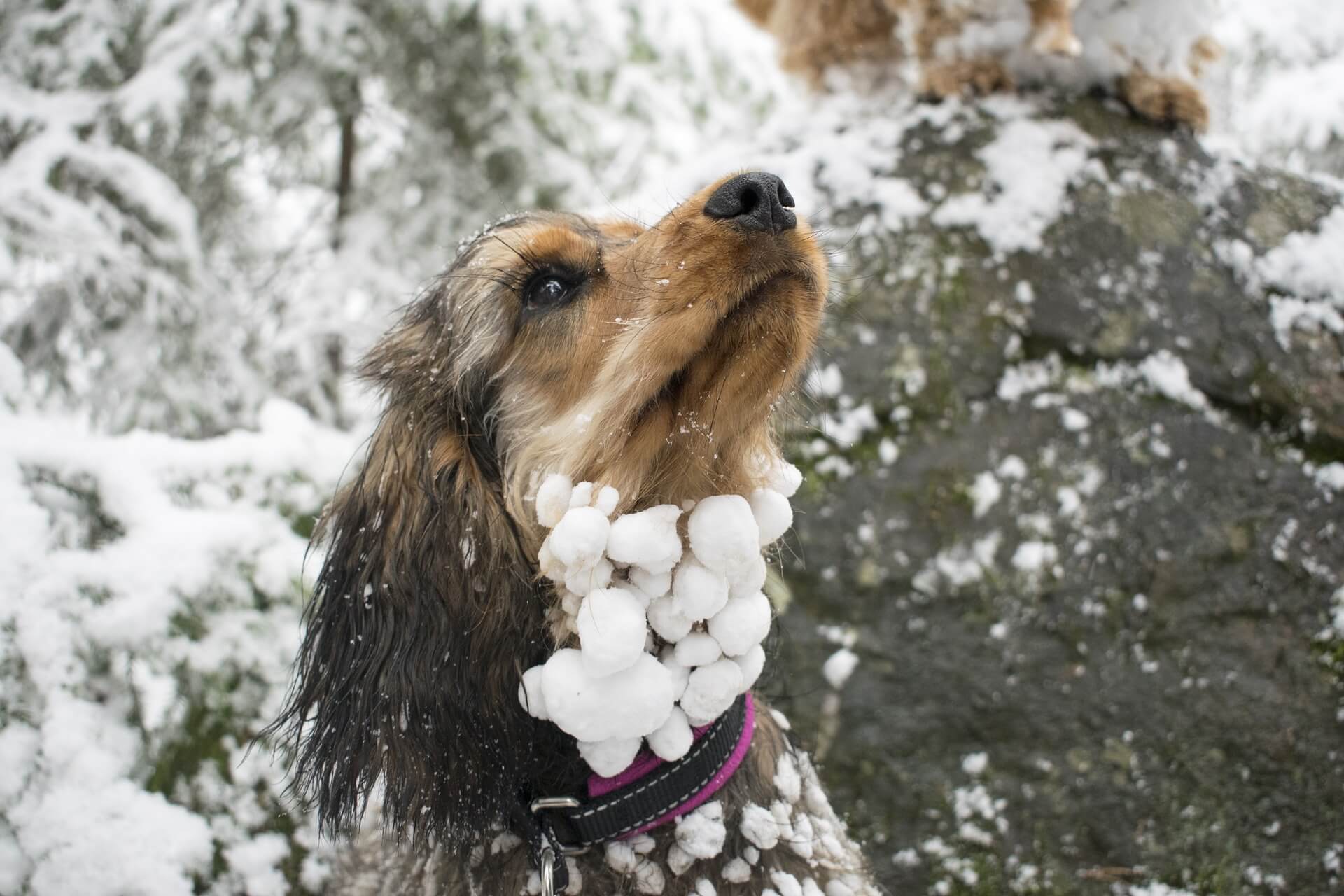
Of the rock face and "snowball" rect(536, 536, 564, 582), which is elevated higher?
"snowball" rect(536, 536, 564, 582)

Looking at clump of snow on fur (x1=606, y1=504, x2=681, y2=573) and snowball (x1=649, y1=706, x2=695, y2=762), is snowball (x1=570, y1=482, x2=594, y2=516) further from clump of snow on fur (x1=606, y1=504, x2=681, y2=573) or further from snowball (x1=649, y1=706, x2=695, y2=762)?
snowball (x1=649, y1=706, x2=695, y2=762)

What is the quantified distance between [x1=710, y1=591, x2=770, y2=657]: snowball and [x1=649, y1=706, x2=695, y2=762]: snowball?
0.56 feet

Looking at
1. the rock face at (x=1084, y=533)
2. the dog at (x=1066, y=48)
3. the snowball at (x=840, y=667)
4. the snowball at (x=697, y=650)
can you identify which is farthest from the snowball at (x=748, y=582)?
the dog at (x=1066, y=48)

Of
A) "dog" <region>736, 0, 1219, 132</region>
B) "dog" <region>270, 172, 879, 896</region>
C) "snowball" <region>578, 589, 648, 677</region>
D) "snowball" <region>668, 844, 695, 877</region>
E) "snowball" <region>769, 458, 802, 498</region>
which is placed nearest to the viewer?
"snowball" <region>578, 589, 648, 677</region>

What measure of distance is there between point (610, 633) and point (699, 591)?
0.69ft

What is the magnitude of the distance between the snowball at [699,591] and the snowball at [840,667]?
148 cm

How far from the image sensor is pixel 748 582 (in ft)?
6.52

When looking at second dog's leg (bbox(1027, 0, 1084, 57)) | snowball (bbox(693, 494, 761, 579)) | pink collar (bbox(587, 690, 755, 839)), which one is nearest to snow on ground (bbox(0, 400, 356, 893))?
pink collar (bbox(587, 690, 755, 839))

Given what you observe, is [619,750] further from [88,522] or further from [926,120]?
[926,120]

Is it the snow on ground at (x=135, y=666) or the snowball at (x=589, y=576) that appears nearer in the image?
the snowball at (x=589, y=576)

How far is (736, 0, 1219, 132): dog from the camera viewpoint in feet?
13.2

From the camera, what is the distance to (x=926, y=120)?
418 cm

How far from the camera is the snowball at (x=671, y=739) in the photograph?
1938mm

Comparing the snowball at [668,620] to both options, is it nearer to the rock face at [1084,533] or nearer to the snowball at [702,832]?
the snowball at [702,832]
